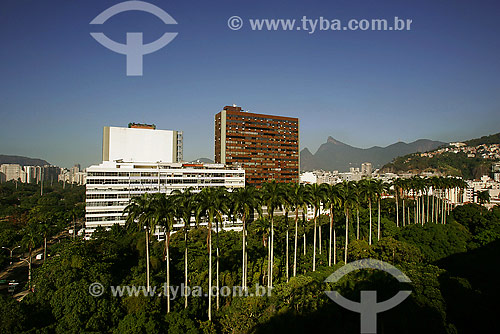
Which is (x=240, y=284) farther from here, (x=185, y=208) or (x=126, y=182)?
(x=126, y=182)

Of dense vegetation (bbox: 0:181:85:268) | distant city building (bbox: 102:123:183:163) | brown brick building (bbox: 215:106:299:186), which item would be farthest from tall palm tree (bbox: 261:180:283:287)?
brown brick building (bbox: 215:106:299:186)

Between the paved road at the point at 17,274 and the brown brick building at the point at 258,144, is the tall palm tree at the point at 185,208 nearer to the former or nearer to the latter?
the paved road at the point at 17,274

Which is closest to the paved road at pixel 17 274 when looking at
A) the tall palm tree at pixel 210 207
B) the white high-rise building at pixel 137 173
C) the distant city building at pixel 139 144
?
the white high-rise building at pixel 137 173

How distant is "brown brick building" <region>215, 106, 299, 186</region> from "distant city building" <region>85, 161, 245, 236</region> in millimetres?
37175

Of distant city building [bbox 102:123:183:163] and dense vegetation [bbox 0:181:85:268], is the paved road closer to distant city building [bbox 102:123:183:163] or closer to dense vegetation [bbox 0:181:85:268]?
dense vegetation [bbox 0:181:85:268]

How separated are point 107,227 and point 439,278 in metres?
62.0

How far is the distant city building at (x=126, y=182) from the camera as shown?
66375mm

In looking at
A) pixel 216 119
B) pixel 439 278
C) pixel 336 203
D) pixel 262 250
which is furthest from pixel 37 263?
pixel 216 119

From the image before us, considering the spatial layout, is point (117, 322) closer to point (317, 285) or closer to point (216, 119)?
point (317, 285)

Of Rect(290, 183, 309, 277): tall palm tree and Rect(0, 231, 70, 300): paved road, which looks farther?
Rect(0, 231, 70, 300): paved road

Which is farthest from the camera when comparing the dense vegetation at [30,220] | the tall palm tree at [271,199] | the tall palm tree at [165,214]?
the dense vegetation at [30,220]

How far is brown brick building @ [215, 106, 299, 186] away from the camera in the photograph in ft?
390

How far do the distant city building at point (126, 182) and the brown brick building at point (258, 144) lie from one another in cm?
3717

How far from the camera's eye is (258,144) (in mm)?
123812
